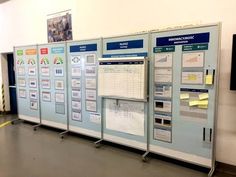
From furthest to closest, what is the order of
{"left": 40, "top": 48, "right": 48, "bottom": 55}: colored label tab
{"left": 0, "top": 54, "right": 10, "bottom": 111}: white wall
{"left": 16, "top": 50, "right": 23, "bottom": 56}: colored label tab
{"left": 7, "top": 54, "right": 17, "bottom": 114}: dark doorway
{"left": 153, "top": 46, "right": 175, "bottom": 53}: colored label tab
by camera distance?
{"left": 7, "top": 54, "right": 17, "bottom": 114}: dark doorway < {"left": 0, "top": 54, "right": 10, "bottom": 111}: white wall < {"left": 16, "top": 50, "right": 23, "bottom": 56}: colored label tab < {"left": 40, "top": 48, "right": 48, "bottom": 55}: colored label tab < {"left": 153, "top": 46, "right": 175, "bottom": 53}: colored label tab

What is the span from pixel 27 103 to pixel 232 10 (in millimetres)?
5048

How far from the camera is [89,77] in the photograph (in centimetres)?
411

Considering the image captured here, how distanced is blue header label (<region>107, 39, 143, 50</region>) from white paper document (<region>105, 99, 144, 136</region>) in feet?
3.16

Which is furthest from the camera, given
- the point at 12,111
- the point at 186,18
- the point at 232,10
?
the point at 12,111

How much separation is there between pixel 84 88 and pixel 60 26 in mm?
1986

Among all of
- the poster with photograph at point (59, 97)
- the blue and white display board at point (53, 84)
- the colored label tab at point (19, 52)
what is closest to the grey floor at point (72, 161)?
the blue and white display board at point (53, 84)

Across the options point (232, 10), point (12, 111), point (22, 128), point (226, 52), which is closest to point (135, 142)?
point (226, 52)

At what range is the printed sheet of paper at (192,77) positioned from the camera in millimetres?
2869

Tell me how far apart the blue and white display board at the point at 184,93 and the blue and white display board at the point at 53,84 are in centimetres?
219

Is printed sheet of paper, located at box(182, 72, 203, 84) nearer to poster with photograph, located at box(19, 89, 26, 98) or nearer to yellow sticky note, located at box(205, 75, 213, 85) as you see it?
yellow sticky note, located at box(205, 75, 213, 85)

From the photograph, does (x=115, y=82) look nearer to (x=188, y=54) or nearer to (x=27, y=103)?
(x=188, y=54)

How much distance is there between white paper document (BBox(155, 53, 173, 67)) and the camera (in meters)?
3.11

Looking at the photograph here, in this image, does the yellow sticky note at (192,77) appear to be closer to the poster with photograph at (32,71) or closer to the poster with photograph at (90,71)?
the poster with photograph at (90,71)

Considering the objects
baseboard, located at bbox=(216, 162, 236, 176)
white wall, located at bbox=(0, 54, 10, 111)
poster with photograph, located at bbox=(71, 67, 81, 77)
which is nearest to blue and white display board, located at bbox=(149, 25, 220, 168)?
baseboard, located at bbox=(216, 162, 236, 176)
